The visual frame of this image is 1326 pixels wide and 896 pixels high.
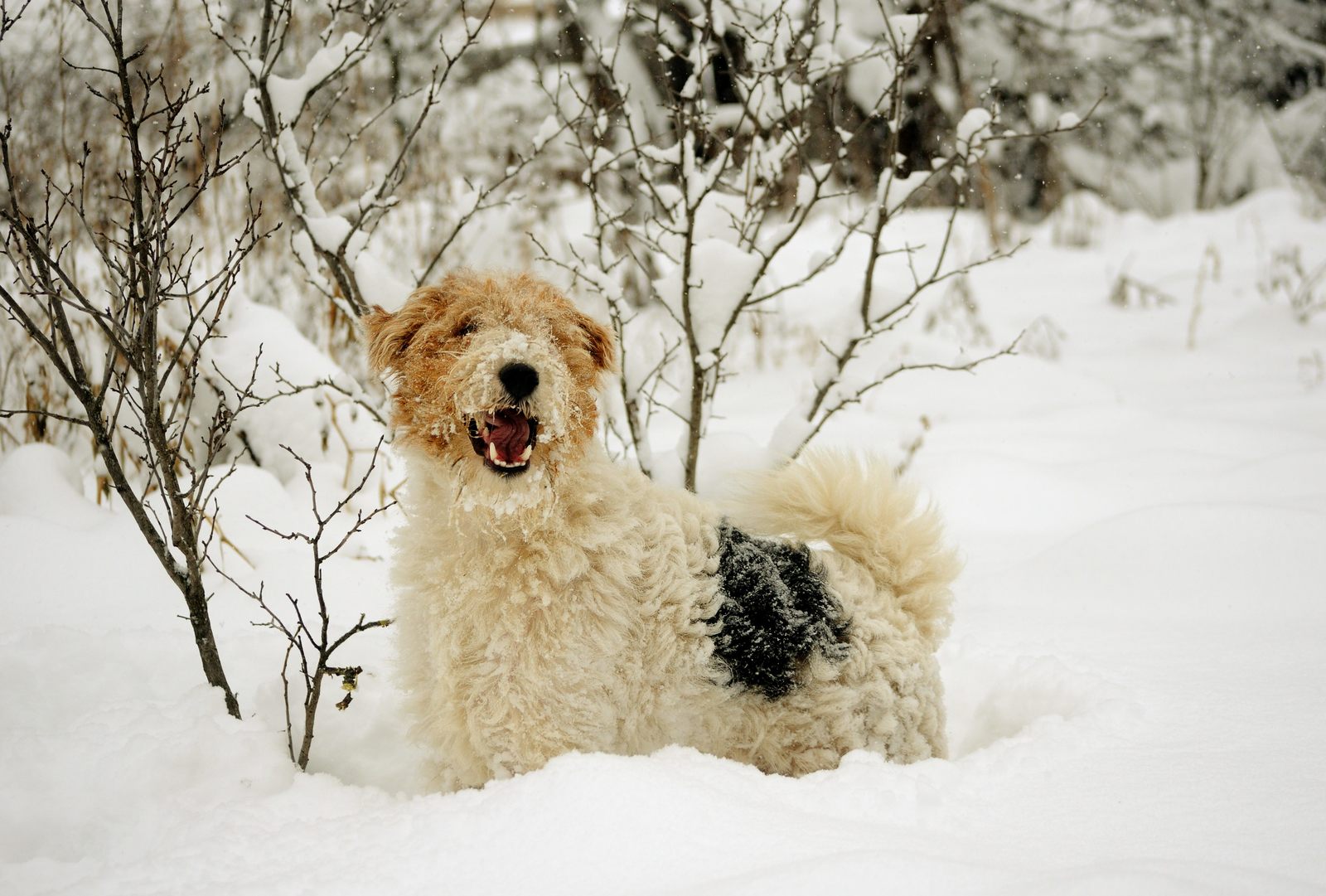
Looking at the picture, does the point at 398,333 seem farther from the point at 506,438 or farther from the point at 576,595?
the point at 576,595

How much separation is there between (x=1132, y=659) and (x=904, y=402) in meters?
4.12

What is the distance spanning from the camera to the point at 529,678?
2.34 m

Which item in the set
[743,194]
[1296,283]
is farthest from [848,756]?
[1296,283]

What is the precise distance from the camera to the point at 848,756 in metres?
2.47

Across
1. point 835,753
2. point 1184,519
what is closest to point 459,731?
point 835,753

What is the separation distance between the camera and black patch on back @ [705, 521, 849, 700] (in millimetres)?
2508

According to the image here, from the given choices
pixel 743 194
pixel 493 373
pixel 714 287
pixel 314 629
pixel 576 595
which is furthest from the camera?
pixel 743 194

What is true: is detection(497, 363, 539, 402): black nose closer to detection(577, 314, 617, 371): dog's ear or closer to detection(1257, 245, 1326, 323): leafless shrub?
detection(577, 314, 617, 371): dog's ear

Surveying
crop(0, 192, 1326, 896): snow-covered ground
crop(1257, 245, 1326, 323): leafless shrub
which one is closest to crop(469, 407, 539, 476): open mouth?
crop(0, 192, 1326, 896): snow-covered ground

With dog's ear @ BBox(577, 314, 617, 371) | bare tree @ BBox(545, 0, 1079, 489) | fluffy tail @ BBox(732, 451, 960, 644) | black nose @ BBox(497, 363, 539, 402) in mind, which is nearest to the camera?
black nose @ BBox(497, 363, 539, 402)

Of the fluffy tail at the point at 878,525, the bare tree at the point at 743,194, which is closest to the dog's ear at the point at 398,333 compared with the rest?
the bare tree at the point at 743,194

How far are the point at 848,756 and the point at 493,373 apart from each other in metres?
1.48

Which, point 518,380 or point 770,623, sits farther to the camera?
point 770,623

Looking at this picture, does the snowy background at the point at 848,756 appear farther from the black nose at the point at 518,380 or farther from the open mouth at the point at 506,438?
the black nose at the point at 518,380
